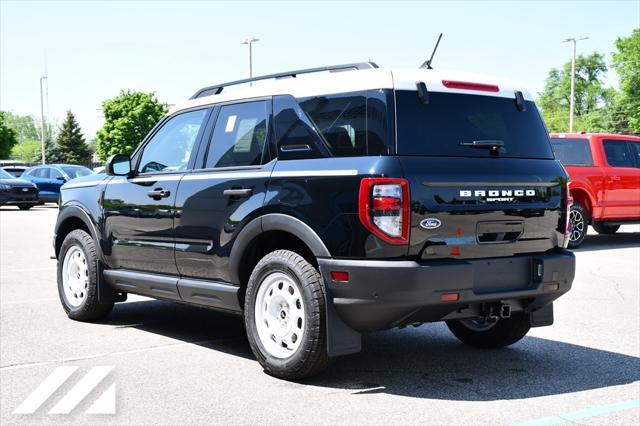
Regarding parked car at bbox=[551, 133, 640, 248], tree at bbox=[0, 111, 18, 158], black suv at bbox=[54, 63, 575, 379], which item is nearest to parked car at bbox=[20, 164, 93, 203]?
parked car at bbox=[551, 133, 640, 248]

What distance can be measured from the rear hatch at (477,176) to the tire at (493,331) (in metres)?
0.81

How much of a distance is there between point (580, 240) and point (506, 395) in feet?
33.3

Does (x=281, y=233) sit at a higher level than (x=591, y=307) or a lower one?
higher

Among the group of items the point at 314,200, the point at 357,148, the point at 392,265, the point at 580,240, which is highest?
the point at 357,148

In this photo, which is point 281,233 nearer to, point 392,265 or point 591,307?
point 392,265

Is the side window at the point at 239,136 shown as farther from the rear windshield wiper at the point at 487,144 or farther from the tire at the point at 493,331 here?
the tire at the point at 493,331

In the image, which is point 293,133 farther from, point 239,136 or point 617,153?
point 617,153

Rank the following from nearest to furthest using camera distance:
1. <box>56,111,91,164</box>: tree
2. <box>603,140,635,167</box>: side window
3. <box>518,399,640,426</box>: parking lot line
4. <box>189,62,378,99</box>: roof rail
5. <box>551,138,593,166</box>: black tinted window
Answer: <box>518,399,640,426</box>: parking lot line, <box>189,62,378,99</box>: roof rail, <box>551,138,593,166</box>: black tinted window, <box>603,140,635,167</box>: side window, <box>56,111,91,164</box>: tree

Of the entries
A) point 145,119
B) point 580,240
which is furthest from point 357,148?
point 145,119

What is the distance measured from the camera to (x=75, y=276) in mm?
7852

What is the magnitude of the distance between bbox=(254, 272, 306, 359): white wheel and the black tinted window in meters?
10.4

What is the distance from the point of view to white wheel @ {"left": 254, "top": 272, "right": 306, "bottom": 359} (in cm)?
540

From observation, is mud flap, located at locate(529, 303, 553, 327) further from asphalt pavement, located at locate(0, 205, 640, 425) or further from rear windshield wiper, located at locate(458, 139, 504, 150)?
rear windshield wiper, located at locate(458, 139, 504, 150)

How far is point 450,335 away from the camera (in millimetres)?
7086
